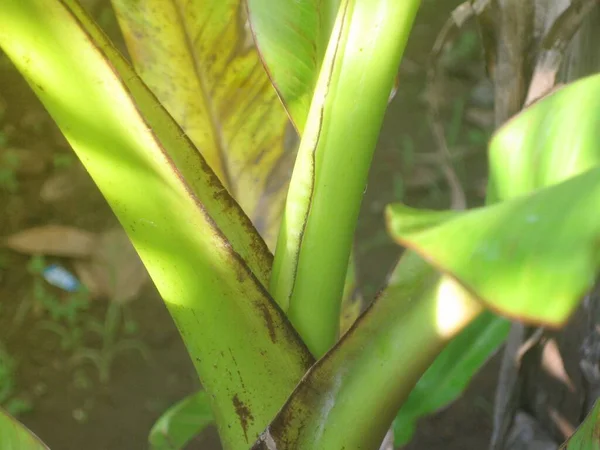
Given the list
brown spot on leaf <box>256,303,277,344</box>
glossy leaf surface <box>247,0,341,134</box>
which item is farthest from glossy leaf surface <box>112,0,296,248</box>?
brown spot on leaf <box>256,303,277,344</box>

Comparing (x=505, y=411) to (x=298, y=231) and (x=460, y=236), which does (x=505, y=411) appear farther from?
(x=460, y=236)

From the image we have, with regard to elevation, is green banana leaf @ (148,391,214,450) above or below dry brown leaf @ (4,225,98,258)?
above

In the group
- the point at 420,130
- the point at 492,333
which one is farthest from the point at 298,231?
the point at 420,130

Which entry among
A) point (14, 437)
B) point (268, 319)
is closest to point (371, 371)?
point (268, 319)

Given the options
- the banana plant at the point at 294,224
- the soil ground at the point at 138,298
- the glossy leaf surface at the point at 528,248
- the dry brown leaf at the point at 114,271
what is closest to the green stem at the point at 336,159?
the banana plant at the point at 294,224

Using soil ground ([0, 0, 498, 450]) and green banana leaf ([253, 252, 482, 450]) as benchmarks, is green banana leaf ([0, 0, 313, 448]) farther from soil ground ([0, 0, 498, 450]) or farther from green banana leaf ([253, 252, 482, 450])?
soil ground ([0, 0, 498, 450])

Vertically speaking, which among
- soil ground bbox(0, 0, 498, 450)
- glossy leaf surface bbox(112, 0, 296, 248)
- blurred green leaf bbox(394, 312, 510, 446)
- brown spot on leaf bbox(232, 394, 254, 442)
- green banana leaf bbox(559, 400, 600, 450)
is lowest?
soil ground bbox(0, 0, 498, 450)
